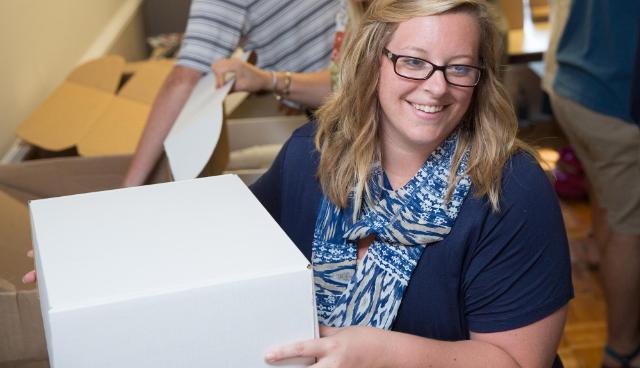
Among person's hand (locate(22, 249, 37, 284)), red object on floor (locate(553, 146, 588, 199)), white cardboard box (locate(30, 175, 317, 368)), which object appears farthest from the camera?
red object on floor (locate(553, 146, 588, 199))

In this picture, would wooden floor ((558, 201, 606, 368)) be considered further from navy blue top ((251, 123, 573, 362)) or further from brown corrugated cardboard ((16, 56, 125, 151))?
brown corrugated cardboard ((16, 56, 125, 151))

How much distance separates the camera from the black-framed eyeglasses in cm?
108


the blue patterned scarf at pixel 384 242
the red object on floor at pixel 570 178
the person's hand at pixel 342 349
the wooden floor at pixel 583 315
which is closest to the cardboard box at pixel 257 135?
the blue patterned scarf at pixel 384 242

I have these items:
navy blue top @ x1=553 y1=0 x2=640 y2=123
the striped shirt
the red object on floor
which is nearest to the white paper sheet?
the striped shirt

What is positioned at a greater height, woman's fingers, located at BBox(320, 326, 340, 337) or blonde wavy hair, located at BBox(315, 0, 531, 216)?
blonde wavy hair, located at BBox(315, 0, 531, 216)

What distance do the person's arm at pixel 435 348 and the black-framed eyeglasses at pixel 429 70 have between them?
34 cm

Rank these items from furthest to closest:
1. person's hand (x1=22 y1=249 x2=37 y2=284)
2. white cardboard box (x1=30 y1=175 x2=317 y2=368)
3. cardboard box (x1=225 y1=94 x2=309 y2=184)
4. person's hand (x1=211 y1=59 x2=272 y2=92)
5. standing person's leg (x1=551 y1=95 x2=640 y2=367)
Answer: standing person's leg (x1=551 y1=95 x2=640 y2=367) < cardboard box (x1=225 y1=94 x2=309 y2=184) < person's hand (x1=211 y1=59 x2=272 y2=92) < person's hand (x1=22 y1=249 x2=37 y2=284) < white cardboard box (x1=30 y1=175 x2=317 y2=368)

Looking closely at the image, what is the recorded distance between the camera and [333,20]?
72.4 inches

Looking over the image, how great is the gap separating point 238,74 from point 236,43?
22 cm

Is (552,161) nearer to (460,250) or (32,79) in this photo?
(32,79)

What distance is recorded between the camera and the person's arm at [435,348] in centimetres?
90

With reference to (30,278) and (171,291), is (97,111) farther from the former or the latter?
(171,291)

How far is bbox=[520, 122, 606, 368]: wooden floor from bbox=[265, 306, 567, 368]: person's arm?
873 millimetres

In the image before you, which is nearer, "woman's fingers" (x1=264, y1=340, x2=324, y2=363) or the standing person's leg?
"woman's fingers" (x1=264, y1=340, x2=324, y2=363)
